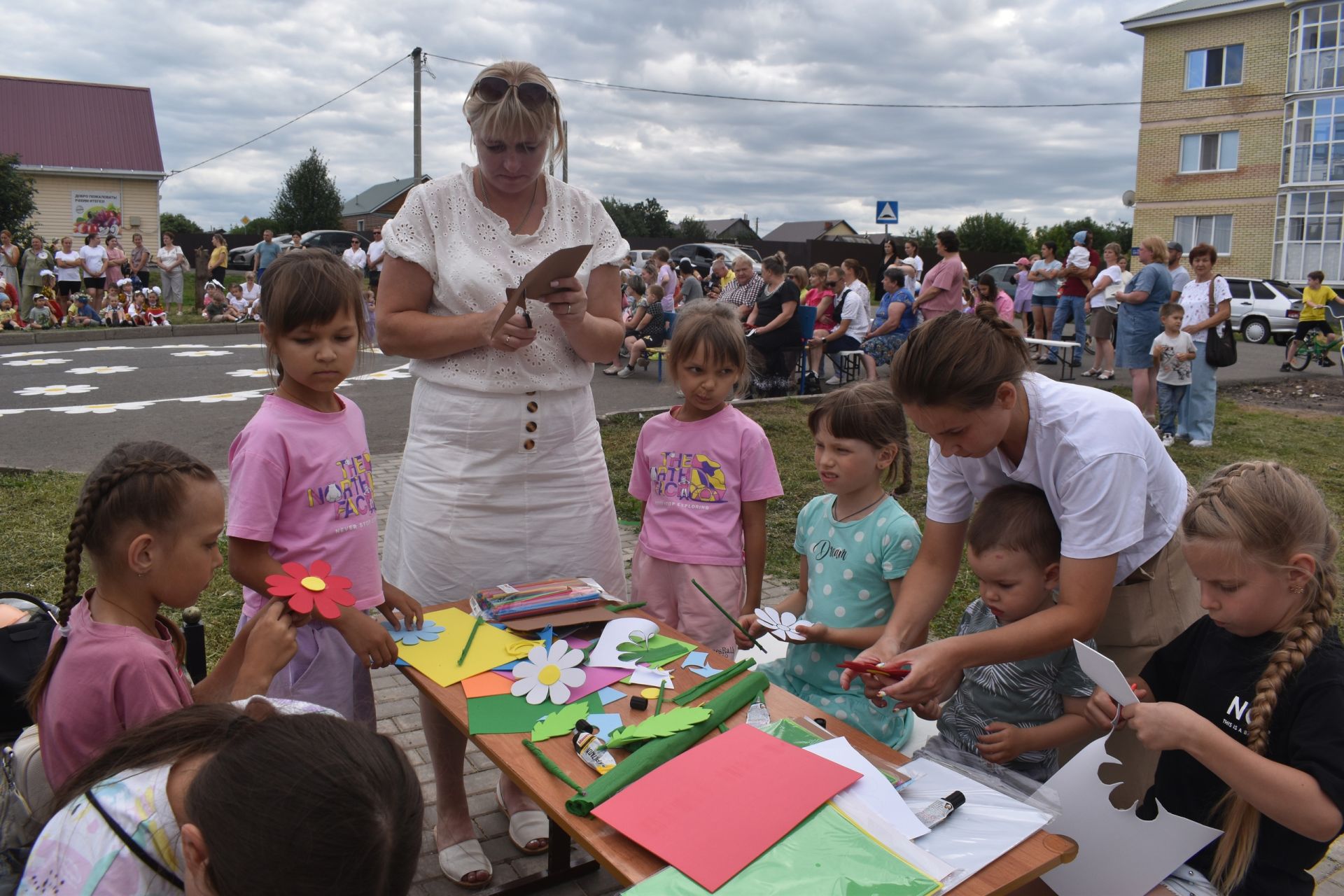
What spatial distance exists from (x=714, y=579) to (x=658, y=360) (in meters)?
10.8

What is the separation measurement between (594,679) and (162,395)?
963cm

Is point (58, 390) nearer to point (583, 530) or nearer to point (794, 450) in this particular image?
point (794, 450)

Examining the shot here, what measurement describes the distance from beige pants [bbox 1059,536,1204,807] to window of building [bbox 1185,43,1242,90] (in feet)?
121

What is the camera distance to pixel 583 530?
2764 mm

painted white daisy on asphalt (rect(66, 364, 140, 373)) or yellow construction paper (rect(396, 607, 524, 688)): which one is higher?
painted white daisy on asphalt (rect(66, 364, 140, 373))

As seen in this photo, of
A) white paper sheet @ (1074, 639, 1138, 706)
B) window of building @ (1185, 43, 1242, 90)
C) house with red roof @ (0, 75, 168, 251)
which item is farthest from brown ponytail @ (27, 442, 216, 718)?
window of building @ (1185, 43, 1242, 90)

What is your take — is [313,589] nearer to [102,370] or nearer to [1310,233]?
[102,370]

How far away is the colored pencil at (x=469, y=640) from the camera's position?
7.42 ft

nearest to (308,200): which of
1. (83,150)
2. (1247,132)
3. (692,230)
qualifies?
(83,150)

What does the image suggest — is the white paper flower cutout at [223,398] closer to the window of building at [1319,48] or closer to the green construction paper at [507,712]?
the green construction paper at [507,712]

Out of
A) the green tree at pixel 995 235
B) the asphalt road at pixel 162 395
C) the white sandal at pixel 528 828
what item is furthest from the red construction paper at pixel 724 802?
the green tree at pixel 995 235

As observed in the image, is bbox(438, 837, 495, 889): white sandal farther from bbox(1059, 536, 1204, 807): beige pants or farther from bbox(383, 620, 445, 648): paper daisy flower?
bbox(1059, 536, 1204, 807): beige pants

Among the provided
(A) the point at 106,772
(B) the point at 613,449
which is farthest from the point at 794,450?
(A) the point at 106,772

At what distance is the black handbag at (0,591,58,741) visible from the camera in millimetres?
2023
